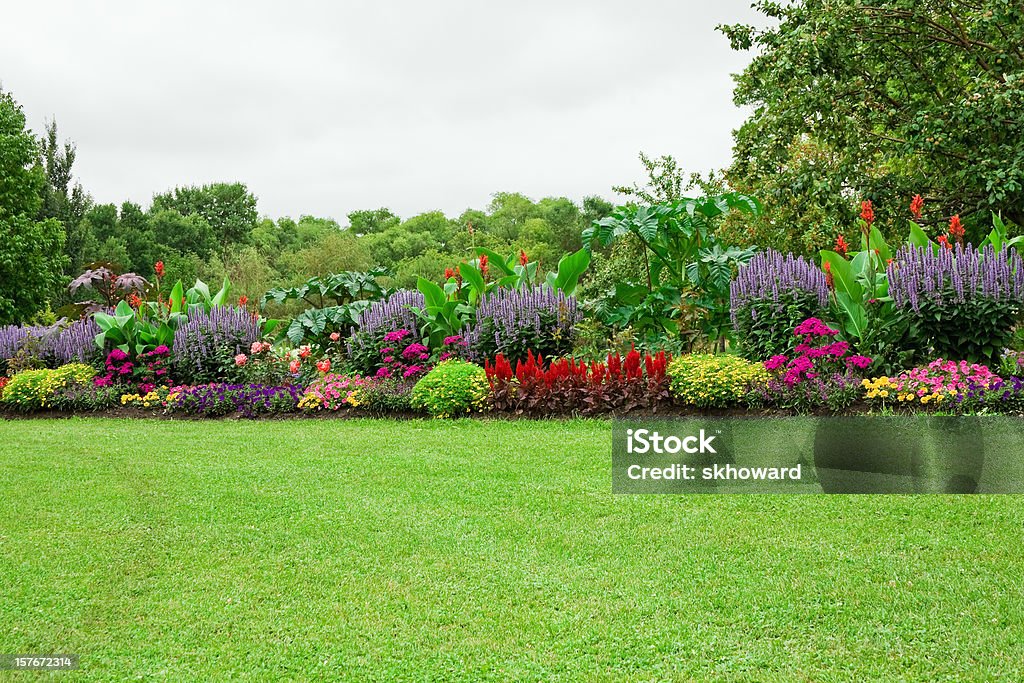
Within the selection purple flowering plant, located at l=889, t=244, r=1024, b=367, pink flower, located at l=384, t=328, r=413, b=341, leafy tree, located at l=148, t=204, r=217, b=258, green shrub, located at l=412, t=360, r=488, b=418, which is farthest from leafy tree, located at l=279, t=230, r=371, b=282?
purple flowering plant, located at l=889, t=244, r=1024, b=367

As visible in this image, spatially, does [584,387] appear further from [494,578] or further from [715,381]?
[494,578]

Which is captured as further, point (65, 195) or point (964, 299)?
point (65, 195)

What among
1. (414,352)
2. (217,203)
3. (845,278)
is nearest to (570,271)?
(414,352)

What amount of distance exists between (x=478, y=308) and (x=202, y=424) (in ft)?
9.51

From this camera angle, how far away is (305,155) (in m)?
30.1

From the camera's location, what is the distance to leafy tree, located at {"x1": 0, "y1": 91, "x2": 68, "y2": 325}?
742 inches

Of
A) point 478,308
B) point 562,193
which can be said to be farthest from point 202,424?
point 562,193

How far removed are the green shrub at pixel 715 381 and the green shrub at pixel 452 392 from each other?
1669 mm

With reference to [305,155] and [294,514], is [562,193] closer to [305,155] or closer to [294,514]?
[305,155]

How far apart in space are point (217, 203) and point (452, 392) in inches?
1563

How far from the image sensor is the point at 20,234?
755 inches

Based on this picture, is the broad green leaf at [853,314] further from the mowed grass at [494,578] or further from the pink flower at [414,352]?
the pink flower at [414,352]

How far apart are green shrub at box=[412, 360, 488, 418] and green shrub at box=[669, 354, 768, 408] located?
5.48 ft

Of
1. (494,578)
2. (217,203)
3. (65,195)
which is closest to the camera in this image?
(494,578)
